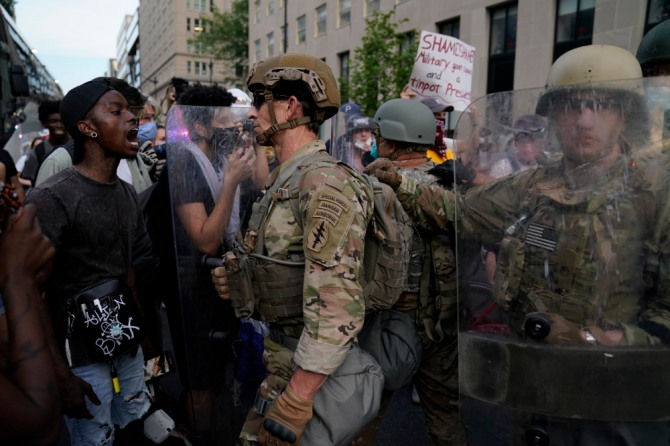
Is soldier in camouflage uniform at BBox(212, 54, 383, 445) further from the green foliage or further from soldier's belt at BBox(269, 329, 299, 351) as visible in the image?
the green foliage

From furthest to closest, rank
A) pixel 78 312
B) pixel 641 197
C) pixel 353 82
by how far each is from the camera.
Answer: pixel 353 82 < pixel 78 312 < pixel 641 197

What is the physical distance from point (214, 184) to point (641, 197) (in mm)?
1780

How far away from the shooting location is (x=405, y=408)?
3723mm

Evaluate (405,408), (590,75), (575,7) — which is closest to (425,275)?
(590,75)

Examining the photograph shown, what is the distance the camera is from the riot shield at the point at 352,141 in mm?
3784

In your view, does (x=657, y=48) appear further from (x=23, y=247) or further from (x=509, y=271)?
(x=23, y=247)

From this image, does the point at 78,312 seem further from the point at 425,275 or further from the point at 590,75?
the point at 590,75

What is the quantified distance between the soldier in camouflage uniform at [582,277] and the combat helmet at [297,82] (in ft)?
2.47

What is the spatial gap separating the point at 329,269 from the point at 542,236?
27.3 inches

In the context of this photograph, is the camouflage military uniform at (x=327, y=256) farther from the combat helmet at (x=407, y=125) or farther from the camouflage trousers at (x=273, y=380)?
the combat helmet at (x=407, y=125)

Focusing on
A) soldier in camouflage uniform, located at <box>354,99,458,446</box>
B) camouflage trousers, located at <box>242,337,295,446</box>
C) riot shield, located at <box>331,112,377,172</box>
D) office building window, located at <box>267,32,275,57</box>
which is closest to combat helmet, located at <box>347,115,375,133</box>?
riot shield, located at <box>331,112,377,172</box>

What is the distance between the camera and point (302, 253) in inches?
69.4

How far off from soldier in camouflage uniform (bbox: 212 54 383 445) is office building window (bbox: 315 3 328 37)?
26.6m

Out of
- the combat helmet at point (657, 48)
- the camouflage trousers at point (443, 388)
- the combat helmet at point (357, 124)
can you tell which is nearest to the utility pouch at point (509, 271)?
the camouflage trousers at point (443, 388)
